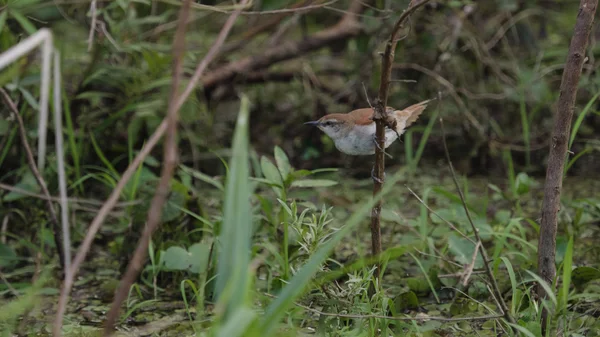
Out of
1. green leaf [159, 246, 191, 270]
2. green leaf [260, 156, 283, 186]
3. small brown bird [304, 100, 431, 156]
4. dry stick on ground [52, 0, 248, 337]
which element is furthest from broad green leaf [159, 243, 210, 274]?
dry stick on ground [52, 0, 248, 337]

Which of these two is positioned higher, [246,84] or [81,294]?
[246,84]

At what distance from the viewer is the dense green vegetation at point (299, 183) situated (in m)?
2.46

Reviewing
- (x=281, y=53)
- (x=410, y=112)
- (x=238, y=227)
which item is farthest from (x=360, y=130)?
(x=281, y=53)

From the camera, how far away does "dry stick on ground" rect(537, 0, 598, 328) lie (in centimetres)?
237

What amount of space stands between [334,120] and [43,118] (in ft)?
5.45

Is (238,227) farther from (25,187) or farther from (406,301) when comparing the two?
(25,187)

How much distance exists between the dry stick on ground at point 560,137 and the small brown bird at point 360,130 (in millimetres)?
526

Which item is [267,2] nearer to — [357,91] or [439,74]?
[357,91]

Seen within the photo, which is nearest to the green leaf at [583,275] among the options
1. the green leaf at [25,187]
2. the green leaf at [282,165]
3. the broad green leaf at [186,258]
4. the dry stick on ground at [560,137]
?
the dry stick on ground at [560,137]

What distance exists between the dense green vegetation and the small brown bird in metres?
0.15

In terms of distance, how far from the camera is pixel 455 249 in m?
3.10

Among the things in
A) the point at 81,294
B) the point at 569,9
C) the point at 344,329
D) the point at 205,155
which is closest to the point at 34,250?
the point at 81,294

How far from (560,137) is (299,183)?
3.24 ft

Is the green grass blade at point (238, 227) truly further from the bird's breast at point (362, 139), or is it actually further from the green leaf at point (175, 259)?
the green leaf at point (175, 259)
